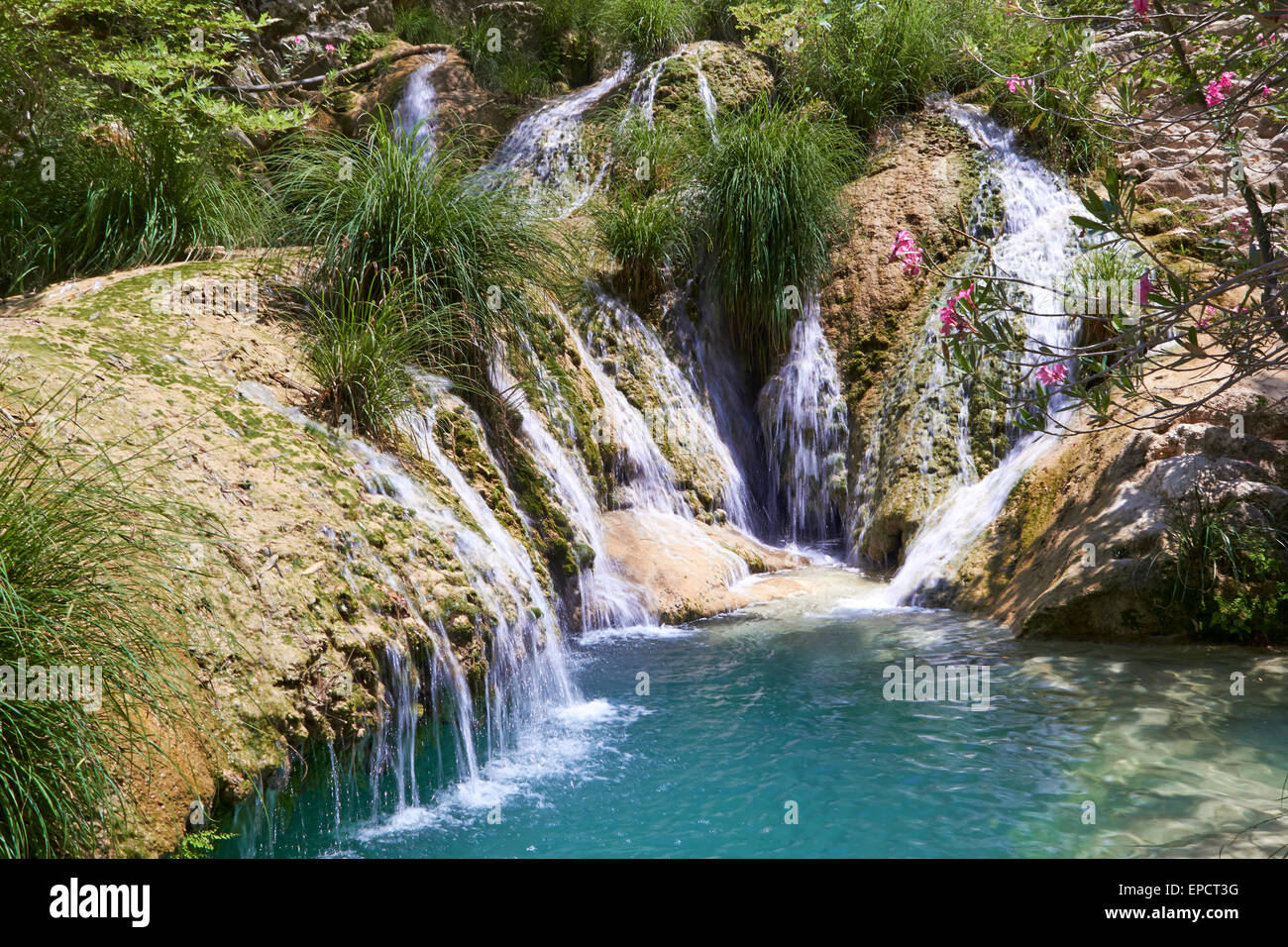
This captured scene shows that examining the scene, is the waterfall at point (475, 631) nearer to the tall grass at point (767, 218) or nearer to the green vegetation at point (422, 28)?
the tall grass at point (767, 218)

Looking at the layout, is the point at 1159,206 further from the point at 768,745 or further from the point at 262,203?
the point at 262,203

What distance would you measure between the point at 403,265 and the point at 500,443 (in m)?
1.31

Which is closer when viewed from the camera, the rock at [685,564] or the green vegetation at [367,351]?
the green vegetation at [367,351]

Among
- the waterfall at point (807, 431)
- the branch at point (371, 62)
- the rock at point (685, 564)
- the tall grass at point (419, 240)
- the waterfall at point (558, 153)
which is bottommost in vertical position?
the rock at point (685, 564)

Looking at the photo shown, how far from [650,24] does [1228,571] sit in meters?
9.47

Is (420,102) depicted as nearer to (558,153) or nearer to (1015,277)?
(558,153)

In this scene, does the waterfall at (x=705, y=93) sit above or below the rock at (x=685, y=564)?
above

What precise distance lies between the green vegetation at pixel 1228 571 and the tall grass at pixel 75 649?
5113 millimetres

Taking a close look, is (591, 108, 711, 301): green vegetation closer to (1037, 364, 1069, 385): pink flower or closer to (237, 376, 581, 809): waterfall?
(237, 376, 581, 809): waterfall

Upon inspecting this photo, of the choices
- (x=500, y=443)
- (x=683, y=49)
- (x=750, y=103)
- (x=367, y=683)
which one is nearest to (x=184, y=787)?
(x=367, y=683)

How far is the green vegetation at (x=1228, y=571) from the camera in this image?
4.99 m

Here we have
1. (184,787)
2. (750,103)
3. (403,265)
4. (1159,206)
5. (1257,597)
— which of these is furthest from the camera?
(750,103)

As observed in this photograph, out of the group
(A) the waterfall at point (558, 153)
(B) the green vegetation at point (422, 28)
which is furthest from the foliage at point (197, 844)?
(B) the green vegetation at point (422, 28)

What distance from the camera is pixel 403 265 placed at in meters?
5.65
